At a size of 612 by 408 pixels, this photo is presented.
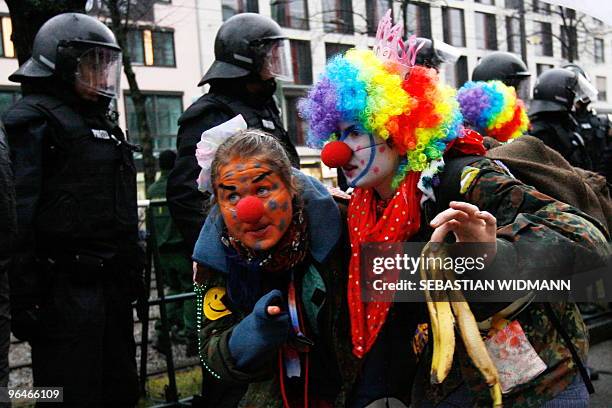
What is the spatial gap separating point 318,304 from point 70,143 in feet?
6.96

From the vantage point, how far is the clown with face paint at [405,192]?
182 centimetres

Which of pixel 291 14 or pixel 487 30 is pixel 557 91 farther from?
pixel 291 14

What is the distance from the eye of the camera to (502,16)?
48.4ft

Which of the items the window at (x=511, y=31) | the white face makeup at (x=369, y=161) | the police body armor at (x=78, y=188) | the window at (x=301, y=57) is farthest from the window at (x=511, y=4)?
the window at (x=301, y=57)

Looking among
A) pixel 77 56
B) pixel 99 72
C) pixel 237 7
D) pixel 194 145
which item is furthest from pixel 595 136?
pixel 237 7

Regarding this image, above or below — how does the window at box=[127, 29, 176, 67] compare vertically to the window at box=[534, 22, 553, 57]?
above

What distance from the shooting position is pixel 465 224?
1.56m

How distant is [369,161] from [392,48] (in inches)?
15.2

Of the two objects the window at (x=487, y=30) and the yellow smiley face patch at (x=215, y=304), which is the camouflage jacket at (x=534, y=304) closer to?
the yellow smiley face patch at (x=215, y=304)

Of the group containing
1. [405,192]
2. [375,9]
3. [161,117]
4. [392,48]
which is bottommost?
[405,192]

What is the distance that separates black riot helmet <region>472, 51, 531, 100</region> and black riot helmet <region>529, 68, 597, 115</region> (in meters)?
0.17

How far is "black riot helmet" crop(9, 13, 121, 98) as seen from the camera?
12.5 feet

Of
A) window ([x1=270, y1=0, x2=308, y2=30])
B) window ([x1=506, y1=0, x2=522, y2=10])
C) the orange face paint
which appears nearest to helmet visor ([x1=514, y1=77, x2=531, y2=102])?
the orange face paint

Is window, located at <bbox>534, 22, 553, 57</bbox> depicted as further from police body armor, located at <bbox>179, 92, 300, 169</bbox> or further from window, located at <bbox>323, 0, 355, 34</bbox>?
police body armor, located at <bbox>179, 92, 300, 169</bbox>
